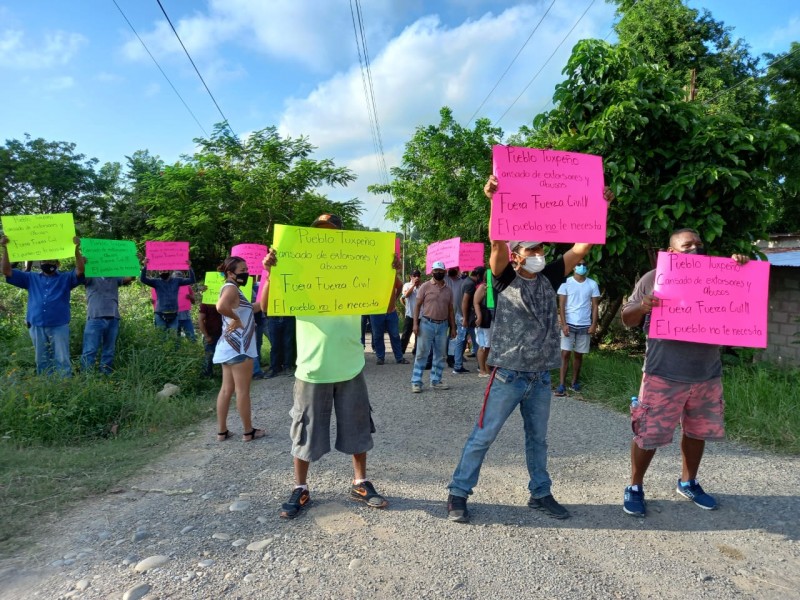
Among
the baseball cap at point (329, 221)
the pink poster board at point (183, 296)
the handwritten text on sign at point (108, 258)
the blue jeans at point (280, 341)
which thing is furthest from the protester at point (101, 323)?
the baseball cap at point (329, 221)

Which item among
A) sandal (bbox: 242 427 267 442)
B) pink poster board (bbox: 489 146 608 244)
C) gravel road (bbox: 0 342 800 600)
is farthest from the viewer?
sandal (bbox: 242 427 267 442)

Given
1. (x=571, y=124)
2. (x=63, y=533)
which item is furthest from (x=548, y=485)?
(x=571, y=124)

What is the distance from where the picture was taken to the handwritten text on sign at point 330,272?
126 inches

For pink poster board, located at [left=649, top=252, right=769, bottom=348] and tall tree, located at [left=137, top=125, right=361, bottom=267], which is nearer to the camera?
pink poster board, located at [left=649, top=252, right=769, bottom=348]

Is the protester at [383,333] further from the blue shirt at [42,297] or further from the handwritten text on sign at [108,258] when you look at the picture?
the blue shirt at [42,297]

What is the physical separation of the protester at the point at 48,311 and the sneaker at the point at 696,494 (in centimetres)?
641

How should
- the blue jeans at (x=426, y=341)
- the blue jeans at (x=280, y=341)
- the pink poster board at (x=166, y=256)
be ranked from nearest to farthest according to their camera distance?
1. the blue jeans at (x=426, y=341)
2. the pink poster board at (x=166, y=256)
3. the blue jeans at (x=280, y=341)

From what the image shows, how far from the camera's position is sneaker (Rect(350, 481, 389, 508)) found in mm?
3422

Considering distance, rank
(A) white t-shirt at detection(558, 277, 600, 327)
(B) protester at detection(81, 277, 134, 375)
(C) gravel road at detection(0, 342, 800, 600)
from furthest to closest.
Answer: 1. (A) white t-shirt at detection(558, 277, 600, 327)
2. (B) protester at detection(81, 277, 134, 375)
3. (C) gravel road at detection(0, 342, 800, 600)

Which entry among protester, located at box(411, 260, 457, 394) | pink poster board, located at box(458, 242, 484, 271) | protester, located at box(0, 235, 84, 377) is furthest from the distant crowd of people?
pink poster board, located at box(458, 242, 484, 271)

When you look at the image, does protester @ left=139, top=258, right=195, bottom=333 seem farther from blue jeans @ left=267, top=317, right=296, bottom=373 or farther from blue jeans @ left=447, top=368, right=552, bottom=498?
blue jeans @ left=447, top=368, right=552, bottom=498

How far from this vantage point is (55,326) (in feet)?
19.9

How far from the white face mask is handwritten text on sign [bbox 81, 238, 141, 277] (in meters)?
5.54

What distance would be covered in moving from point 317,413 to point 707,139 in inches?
257
